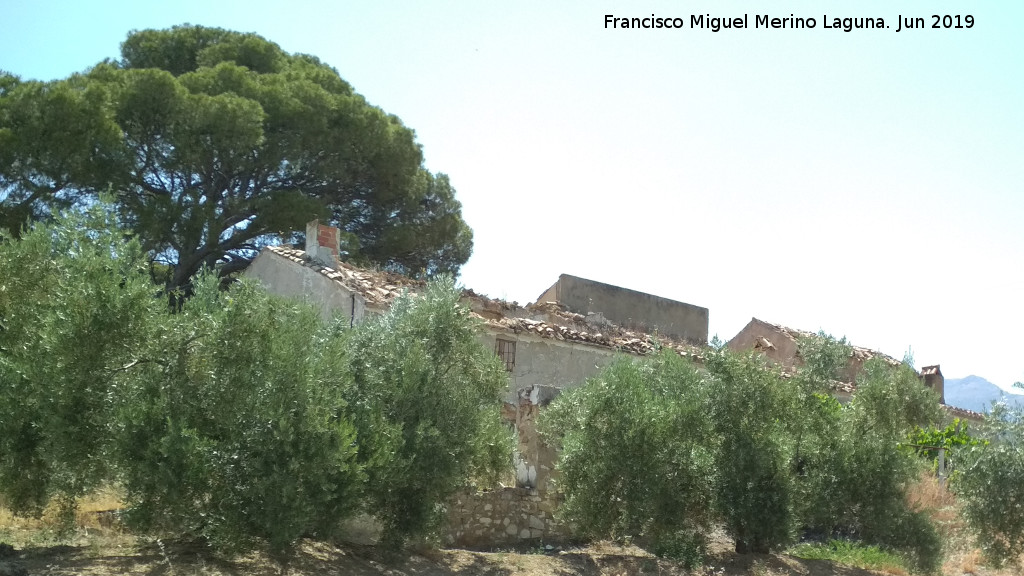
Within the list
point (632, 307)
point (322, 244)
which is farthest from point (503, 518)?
point (632, 307)

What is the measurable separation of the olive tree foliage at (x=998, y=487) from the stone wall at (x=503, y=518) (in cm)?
602

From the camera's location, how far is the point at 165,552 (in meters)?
9.54

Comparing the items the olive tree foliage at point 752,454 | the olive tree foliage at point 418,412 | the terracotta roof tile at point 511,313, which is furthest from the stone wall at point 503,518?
the terracotta roof tile at point 511,313

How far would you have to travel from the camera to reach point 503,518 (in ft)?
43.5

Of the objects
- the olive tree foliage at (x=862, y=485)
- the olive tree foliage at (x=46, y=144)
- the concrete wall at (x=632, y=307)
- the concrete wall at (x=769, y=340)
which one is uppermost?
the olive tree foliage at (x=46, y=144)

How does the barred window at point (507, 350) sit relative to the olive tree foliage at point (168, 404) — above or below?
above

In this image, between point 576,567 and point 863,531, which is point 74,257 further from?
point 863,531

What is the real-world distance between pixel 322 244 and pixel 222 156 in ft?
21.0

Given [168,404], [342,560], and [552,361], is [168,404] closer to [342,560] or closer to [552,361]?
[342,560]

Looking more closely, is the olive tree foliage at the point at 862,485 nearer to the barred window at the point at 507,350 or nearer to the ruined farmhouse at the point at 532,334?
the ruined farmhouse at the point at 532,334

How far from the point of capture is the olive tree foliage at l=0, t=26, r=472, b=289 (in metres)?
21.8

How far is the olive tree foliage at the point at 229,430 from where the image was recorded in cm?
873

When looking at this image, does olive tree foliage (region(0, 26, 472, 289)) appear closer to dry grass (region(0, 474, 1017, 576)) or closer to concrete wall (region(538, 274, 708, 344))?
concrete wall (region(538, 274, 708, 344))

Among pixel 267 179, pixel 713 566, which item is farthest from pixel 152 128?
pixel 713 566
